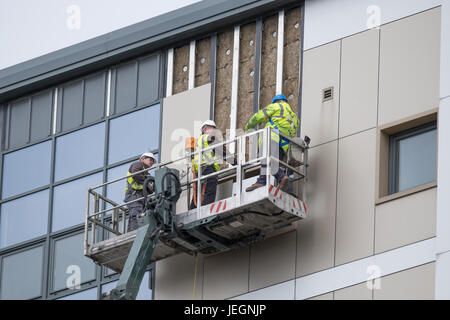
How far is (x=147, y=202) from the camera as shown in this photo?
89.9 ft

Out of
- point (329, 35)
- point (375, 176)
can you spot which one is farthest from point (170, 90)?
point (375, 176)

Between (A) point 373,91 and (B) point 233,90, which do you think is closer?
(A) point 373,91

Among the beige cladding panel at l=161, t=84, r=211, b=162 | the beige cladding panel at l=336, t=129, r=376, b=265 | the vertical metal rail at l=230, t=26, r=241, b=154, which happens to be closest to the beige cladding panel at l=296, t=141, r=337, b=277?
the beige cladding panel at l=336, t=129, r=376, b=265

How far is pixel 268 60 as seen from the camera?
29.8 m

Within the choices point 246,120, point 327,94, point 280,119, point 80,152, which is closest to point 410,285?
point 280,119

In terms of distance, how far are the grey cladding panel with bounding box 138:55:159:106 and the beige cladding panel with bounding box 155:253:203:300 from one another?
419cm

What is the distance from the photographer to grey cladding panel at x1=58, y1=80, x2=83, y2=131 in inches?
1288

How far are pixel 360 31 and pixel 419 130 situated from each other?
2.70m

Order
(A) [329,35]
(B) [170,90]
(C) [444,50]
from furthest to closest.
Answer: (B) [170,90]
(A) [329,35]
(C) [444,50]

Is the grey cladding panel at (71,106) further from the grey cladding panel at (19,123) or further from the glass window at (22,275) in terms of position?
the glass window at (22,275)

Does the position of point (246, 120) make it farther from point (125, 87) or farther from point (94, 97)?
point (94, 97)

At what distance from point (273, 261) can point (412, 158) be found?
3.49 meters

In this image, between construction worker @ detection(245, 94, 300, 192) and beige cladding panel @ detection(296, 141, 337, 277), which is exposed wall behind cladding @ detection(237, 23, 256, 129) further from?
beige cladding panel @ detection(296, 141, 337, 277)

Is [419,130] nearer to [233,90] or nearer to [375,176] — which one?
[375,176]
